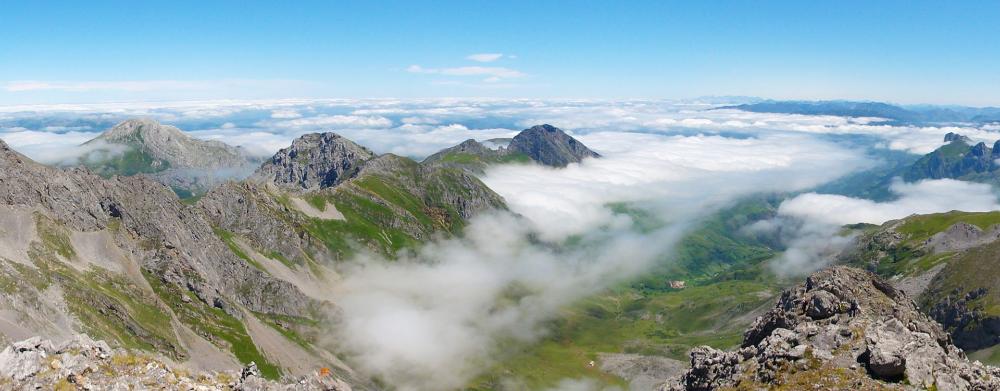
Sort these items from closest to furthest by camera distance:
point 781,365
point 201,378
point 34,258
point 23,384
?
point 23,384 → point 201,378 → point 781,365 → point 34,258

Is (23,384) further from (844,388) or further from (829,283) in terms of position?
(829,283)

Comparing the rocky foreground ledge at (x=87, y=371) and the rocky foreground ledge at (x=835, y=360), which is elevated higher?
the rocky foreground ledge at (x=87, y=371)

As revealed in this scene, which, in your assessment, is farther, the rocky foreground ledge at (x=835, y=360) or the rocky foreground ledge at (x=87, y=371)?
the rocky foreground ledge at (x=835, y=360)

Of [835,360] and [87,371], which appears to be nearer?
[87,371]

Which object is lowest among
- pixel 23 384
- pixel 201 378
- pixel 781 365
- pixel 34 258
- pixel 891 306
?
pixel 34 258

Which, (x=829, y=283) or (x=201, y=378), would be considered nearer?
(x=201, y=378)

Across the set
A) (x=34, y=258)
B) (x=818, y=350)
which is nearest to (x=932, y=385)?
(x=818, y=350)
